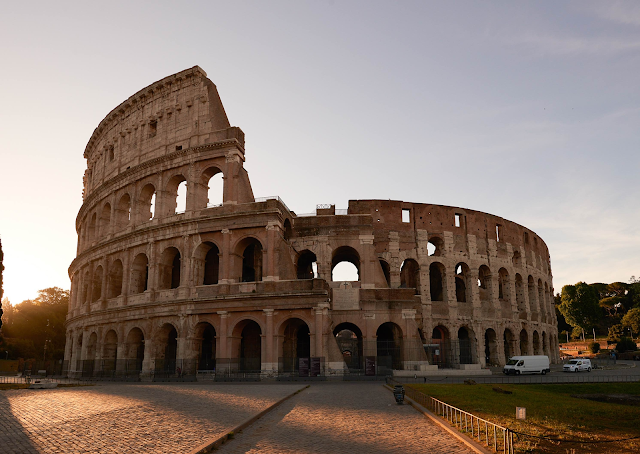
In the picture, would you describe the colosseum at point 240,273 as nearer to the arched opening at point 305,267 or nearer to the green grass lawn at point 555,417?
the arched opening at point 305,267

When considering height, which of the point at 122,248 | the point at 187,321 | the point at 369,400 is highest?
the point at 122,248

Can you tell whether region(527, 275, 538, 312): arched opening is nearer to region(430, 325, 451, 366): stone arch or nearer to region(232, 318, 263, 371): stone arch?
region(430, 325, 451, 366): stone arch

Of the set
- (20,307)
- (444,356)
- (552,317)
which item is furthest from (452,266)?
(20,307)

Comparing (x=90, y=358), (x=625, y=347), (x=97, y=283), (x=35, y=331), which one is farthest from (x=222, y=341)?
(x=625, y=347)

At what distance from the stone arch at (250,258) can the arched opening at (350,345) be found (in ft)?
22.1

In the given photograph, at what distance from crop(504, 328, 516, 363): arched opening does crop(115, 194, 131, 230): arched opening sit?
33.1m

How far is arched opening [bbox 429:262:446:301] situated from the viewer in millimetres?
38844

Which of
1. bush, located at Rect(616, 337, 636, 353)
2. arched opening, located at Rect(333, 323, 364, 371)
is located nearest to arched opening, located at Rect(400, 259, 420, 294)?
arched opening, located at Rect(333, 323, 364, 371)

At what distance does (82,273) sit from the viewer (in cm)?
4041

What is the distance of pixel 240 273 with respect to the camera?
30.4 metres

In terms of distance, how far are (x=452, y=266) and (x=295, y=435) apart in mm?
31167

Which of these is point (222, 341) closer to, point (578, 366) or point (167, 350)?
point (167, 350)

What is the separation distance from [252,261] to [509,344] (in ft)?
79.4

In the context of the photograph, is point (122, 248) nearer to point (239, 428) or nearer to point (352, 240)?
point (352, 240)
